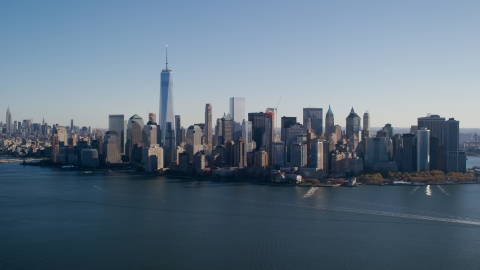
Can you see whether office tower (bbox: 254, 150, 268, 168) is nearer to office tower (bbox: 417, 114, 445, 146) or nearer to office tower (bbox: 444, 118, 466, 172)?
office tower (bbox: 444, 118, 466, 172)

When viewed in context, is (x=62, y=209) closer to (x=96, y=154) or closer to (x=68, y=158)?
(x=96, y=154)

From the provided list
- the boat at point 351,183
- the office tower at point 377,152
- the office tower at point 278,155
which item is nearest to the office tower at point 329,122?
the office tower at point 377,152

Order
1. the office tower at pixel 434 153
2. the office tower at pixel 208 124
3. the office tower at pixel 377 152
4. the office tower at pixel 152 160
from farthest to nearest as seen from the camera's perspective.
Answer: the office tower at pixel 208 124
the office tower at pixel 152 160
the office tower at pixel 377 152
the office tower at pixel 434 153

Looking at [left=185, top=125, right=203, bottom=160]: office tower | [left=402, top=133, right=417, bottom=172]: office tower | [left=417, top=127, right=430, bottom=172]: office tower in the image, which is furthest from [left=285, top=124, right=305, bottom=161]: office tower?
[left=417, top=127, right=430, bottom=172]: office tower

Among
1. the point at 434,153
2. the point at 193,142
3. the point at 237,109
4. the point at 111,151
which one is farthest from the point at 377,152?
the point at 237,109

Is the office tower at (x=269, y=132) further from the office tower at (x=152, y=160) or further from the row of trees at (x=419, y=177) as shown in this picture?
the row of trees at (x=419, y=177)

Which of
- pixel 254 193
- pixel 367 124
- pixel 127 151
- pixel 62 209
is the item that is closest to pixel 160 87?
pixel 127 151
